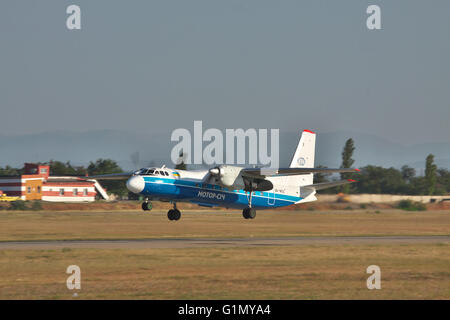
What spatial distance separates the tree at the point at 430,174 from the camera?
114 meters

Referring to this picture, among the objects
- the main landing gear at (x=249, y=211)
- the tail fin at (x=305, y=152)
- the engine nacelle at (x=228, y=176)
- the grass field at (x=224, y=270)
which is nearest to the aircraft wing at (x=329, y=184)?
the tail fin at (x=305, y=152)

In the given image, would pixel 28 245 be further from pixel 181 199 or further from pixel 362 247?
pixel 362 247

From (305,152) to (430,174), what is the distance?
6993cm

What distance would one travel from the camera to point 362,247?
41188 mm

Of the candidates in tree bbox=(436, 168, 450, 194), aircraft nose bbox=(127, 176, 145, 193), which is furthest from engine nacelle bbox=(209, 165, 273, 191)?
tree bbox=(436, 168, 450, 194)

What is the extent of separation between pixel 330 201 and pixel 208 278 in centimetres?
5308

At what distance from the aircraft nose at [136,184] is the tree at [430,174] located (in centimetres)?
7566

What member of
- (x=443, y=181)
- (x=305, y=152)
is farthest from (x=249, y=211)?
(x=443, y=181)

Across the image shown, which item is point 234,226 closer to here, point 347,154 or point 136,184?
point 136,184

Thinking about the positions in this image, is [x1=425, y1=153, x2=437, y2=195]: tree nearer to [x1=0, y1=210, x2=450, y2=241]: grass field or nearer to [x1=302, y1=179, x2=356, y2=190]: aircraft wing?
[x1=0, y1=210, x2=450, y2=241]: grass field

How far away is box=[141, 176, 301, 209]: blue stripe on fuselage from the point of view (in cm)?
4656

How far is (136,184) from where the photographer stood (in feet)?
149

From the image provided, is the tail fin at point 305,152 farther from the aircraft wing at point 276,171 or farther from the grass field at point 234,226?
the aircraft wing at point 276,171
